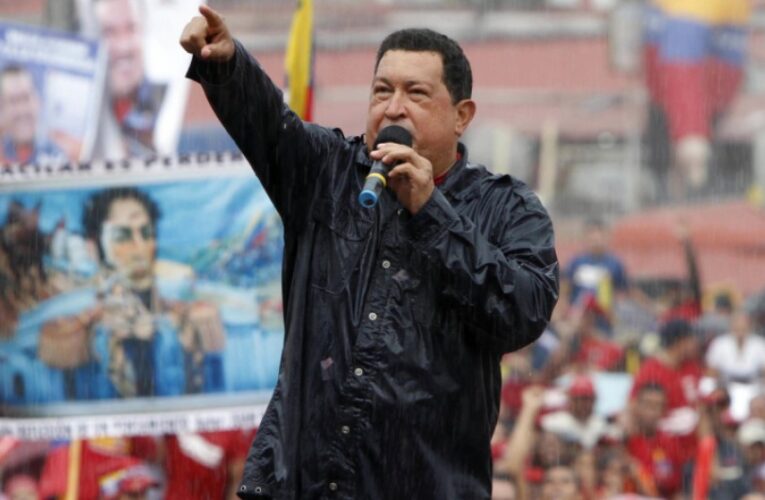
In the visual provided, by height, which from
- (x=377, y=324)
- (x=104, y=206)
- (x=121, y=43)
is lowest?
(x=377, y=324)

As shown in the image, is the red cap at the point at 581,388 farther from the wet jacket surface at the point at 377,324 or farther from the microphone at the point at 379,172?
the microphone at the point at 379,172

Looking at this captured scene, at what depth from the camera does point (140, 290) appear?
7.86 meters

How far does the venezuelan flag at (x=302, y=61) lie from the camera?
22.9ft

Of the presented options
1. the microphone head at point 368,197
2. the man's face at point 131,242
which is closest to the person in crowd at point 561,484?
the man's face at point 131,242

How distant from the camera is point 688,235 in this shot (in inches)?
524

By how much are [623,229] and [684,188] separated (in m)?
0.66

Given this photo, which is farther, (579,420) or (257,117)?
(579,420)

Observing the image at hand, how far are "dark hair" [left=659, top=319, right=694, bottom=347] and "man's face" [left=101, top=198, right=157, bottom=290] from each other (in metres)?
3.60

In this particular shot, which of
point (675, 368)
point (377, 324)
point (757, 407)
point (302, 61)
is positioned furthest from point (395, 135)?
point (675, 368)

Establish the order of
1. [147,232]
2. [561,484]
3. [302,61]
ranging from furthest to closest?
1. [561,484]
2. [147,232]
3. [302,61]

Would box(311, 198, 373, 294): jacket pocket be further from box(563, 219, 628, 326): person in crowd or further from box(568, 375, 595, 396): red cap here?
box(563, 219, 628, 326): person in crowd

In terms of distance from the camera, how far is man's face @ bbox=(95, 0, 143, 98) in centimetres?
846

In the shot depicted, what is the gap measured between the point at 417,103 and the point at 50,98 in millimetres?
4727

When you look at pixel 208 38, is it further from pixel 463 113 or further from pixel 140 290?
pixel 140 290
